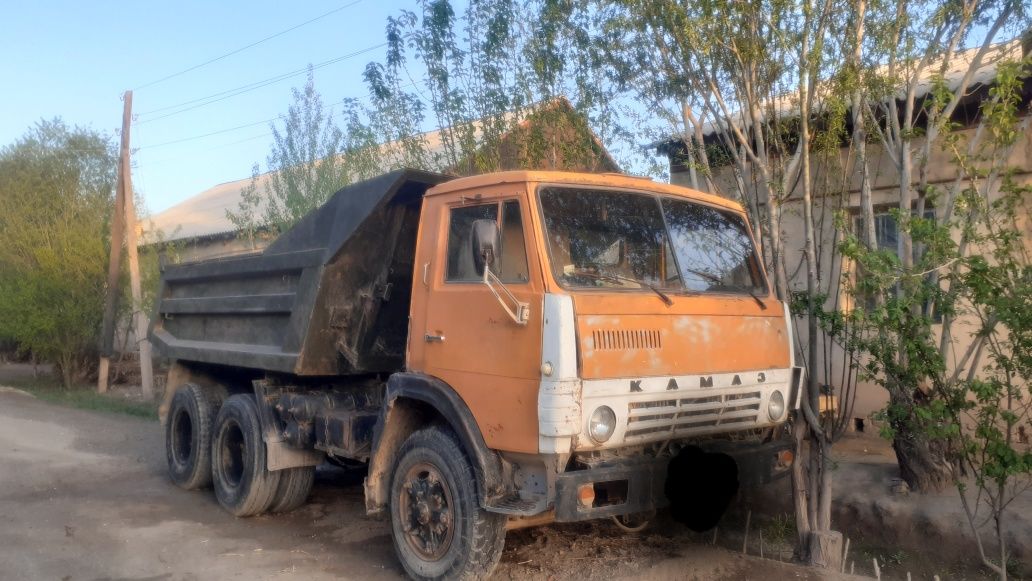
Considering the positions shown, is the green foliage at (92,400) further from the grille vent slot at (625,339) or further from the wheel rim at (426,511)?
the grille vent slot at (625,339)

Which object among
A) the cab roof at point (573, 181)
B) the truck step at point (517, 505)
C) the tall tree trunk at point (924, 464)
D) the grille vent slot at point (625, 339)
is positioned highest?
the cab roof at point (573, 181)

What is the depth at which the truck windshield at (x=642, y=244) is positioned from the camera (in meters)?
4.93

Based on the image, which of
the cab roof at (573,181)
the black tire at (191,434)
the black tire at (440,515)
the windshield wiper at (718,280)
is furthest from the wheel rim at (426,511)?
the black tire at (191,434)

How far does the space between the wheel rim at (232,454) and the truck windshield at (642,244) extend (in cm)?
424

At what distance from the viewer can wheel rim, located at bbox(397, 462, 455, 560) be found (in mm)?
5207

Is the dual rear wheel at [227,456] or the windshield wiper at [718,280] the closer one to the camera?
the windshield wiper at [718,280]

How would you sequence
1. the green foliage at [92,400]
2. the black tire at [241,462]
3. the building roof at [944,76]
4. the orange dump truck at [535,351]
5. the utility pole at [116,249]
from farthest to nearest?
the utility pole at [116,249]
the green foliage at [92,400]
the black tire at [241,462]
the building roof at [944,76]
the orange dump truck at [535,351]

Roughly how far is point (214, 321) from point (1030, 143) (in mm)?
7995

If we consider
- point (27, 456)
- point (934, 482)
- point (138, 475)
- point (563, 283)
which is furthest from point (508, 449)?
point (27, 456)

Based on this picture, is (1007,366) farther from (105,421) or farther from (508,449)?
(105,421)

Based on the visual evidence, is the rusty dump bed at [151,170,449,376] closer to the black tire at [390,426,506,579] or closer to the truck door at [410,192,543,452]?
the truck door at [410,192,543,452]

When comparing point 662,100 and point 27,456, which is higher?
point 662,100

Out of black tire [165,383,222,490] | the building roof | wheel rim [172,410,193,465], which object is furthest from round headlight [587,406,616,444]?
wheel rim [172,410,193,465]

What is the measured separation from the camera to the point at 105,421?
13.5 meters
